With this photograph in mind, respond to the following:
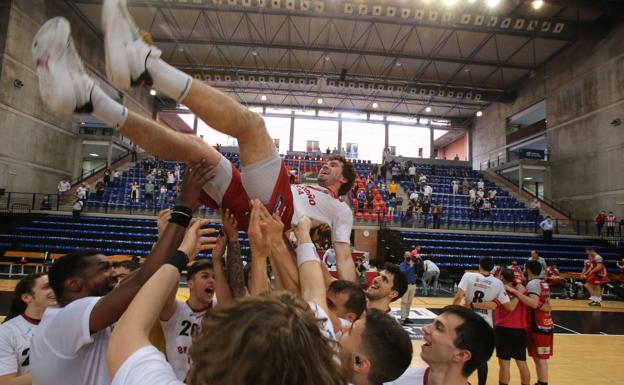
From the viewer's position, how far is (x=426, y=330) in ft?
8.05

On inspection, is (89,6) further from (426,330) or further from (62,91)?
(426,330)

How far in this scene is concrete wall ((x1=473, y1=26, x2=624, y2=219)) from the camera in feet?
55.5

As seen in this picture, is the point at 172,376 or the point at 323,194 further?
the point at 323,194

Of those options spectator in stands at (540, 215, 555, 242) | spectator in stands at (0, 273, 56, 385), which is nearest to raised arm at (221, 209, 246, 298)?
spectator in stands at (0, 273, 56, 385)

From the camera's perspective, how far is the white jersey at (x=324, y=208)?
304 centimetres

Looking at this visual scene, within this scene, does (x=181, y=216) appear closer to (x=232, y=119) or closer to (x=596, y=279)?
(x=232, y=119)

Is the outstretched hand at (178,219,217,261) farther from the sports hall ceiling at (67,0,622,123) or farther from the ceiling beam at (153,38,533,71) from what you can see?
the ceiling beam at (153,38,533,71)

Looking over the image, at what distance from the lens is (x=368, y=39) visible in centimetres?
1962

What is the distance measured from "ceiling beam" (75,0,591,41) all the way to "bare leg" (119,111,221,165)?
15.0m

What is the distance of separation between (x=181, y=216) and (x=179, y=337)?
1.55m

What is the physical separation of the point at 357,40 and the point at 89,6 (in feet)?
45.0

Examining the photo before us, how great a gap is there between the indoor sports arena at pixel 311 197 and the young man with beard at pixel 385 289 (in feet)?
0.08

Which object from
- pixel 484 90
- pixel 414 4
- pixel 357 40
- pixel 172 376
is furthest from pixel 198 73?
pixel 172 376

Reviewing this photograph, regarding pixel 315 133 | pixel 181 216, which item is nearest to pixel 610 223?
pixel 181 216
